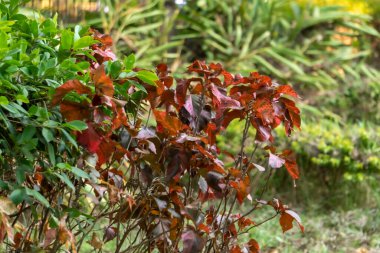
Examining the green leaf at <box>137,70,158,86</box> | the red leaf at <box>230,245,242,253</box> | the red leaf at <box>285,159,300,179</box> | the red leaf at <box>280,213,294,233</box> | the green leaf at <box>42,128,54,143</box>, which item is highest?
the green leaf at <box>137,70,158,86</box>

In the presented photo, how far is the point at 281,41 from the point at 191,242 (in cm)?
662

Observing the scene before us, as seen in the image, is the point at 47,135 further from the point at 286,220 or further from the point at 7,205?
the point at 286,220

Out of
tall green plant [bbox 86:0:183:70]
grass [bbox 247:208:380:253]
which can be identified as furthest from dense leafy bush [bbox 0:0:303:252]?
tall green plant [bbox 86:0:183:70]

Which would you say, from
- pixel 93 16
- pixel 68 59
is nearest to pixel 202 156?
pixel 68 59

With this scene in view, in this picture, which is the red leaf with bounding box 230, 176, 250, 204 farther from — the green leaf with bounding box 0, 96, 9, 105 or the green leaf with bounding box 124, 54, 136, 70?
the green leaf with bounding box 0, 96, 9, 105

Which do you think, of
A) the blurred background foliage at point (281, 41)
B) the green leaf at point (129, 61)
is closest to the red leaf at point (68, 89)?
the green leaf at point (129, 61)

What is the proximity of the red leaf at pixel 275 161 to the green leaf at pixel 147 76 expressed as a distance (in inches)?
21.7

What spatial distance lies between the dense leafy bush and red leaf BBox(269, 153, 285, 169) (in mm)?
14

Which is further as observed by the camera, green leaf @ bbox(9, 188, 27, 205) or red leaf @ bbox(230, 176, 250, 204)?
red leaf @ bbox(230, 176, 250, 204)

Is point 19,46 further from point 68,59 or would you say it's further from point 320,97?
point 320,97

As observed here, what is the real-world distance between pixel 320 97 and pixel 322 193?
6.88ft

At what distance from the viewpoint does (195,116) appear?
2648 millimetres

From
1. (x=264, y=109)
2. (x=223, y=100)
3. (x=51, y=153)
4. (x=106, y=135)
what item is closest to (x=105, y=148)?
(x=106, y=135)

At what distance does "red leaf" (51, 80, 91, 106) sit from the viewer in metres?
2.21
